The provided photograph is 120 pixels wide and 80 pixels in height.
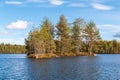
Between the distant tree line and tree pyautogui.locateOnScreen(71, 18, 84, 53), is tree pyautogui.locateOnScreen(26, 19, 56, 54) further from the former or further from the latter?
tree pyautogui.locateOnScreen(71, 18, 84, 53)

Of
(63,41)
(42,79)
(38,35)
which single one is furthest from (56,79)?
(63,41)

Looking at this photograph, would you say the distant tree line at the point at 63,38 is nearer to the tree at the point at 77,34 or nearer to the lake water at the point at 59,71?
the tree at the point at 77,34

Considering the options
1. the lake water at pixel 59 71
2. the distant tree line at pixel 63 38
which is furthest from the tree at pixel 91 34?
the lake water at pixel 59 71

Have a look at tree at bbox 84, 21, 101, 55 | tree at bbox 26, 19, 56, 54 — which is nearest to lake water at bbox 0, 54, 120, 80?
tree at bbox 26, 19, 56, 54

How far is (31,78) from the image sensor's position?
44000mm

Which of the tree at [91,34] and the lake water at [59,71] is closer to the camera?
the lake water at [59,71]

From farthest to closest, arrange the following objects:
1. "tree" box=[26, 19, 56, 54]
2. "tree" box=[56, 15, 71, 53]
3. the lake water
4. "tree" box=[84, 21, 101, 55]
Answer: "tree" box=[84, 21, 101, 55]
"tree" box=[56, 15, 71, 53]
"tree" box=[26, 19, 56, 54]
the lake water

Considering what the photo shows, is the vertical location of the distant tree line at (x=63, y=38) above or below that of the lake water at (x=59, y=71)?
above

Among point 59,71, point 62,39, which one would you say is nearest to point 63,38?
point 62,39

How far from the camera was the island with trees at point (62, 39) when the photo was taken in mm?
113875

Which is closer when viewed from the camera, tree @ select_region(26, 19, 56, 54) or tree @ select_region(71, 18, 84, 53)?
tree @ select_region(26, 19, 56, 54)

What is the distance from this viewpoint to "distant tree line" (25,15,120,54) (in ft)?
373

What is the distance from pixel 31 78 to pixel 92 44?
329 ft

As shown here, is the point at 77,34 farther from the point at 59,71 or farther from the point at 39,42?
the point at 59,71
